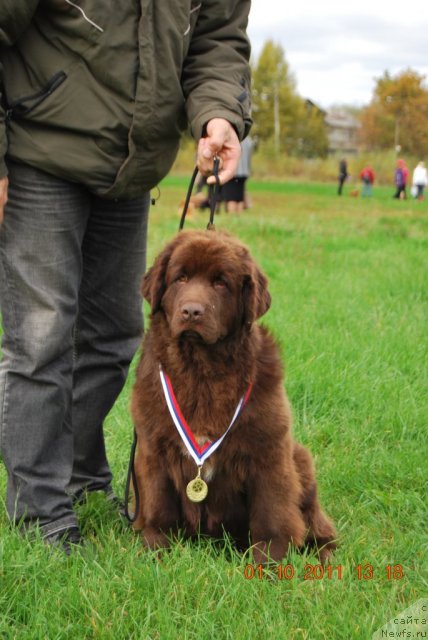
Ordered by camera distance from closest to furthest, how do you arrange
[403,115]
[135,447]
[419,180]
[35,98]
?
[35,98] < [135,447] < [419,180] < [403,115]

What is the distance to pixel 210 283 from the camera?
3137 mm

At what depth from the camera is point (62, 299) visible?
121 inches

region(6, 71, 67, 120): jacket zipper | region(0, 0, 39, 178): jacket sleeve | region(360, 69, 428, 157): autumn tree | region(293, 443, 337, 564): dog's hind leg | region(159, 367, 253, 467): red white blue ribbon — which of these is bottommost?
region(293, 443, 337, 564): dog's hind leg

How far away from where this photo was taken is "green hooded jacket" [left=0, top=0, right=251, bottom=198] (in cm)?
284

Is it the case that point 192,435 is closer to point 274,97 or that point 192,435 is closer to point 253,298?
point 253,298

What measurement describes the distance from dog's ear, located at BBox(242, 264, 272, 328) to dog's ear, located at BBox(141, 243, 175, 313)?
0.32 metres

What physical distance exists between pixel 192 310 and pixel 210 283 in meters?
0.21

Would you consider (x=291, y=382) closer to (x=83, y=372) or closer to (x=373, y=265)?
(x=83, y=372)

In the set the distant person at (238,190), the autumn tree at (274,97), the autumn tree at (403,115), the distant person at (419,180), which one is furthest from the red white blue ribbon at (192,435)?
the autumn tree at (274,97)

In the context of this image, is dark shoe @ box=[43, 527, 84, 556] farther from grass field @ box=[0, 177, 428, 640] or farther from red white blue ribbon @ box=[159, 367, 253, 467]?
red white blue ribbon @ box=[159, 367, 253, 467]

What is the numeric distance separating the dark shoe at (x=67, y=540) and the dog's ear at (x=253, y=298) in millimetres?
1070

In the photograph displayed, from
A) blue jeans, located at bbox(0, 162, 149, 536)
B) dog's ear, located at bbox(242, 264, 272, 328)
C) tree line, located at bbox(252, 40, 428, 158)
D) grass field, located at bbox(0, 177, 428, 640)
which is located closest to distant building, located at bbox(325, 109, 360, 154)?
tree line, located at bbox(252, 40, 428, 158)

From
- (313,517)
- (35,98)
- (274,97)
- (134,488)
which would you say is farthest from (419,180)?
(274,97)

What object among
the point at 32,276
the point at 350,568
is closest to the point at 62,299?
the point at 32,276
